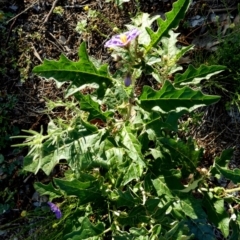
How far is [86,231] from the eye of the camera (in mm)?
2000

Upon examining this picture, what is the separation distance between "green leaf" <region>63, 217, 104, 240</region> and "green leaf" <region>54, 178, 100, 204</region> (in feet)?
0.38

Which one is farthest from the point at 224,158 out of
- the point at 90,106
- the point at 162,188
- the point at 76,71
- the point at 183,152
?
the point at 76,71

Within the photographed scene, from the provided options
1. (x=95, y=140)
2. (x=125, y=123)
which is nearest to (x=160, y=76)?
(x=125, y=123)

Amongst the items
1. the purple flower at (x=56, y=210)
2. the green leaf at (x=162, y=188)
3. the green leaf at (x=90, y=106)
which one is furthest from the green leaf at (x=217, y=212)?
the purple flower at (x=56, y=210)

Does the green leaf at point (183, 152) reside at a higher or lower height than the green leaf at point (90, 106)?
lower

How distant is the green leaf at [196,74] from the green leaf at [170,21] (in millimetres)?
170

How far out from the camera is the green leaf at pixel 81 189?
1961 mm

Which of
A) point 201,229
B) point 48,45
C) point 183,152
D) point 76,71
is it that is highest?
point 76,71

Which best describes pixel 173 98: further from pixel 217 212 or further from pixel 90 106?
pixel 217 212

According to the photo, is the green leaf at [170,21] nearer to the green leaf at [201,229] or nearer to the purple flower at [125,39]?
the purple flower at [125,39]

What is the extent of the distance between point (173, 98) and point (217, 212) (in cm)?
62

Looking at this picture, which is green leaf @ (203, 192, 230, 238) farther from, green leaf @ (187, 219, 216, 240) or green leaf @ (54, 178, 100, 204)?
green leaf @ (54, 178, 100, 204)

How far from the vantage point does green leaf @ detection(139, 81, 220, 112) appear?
1.79 metres

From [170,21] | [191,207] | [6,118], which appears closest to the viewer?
[170,21]
